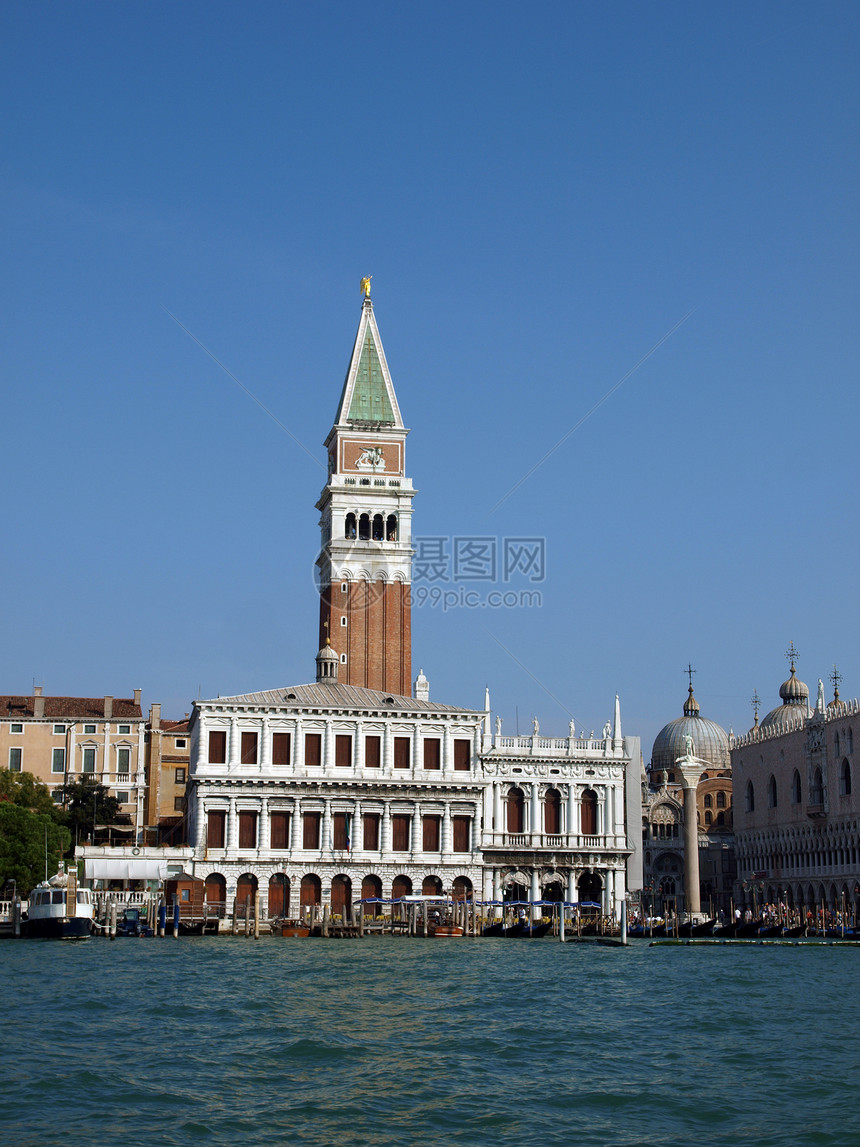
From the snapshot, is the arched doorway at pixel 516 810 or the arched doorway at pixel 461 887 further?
the arched doorway at pixel 516 810

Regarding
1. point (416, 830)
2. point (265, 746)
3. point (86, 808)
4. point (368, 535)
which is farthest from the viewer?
point (368, 535)

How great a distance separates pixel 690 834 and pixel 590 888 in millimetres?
6105

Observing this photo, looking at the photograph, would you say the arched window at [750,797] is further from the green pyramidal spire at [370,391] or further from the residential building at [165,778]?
the residential building at [165,778]

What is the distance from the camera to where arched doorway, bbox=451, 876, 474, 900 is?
55.9 m

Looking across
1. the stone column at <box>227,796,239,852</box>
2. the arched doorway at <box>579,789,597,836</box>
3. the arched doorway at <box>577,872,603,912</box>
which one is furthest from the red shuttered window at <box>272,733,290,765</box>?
the arched doorway at <box>577,872,603,912</box>

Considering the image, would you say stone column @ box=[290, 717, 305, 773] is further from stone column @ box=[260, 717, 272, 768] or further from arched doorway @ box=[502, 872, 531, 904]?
arched doorway @ box=[502, 872, 531, 904]

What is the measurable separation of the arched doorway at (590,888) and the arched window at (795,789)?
20438mm

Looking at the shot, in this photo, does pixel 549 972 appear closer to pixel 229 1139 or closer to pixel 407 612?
pixel 229 1139

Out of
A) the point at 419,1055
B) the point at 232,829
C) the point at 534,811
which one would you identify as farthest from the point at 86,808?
the point at 419,1055

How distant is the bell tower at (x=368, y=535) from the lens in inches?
2694

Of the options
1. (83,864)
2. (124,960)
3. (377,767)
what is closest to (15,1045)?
(124,960)

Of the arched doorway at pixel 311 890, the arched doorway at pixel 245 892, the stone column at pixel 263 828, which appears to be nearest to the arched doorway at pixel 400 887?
the arched doorway at pixel 311 890

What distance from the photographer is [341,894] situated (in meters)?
54.9

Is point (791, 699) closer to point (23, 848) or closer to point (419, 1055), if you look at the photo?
point (23, 848)
